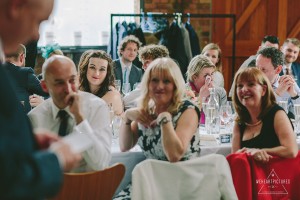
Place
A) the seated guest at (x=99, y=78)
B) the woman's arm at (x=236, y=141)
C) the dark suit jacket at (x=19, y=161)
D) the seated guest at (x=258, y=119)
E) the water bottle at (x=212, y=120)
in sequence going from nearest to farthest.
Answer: the dark suit jacket at (x=19, y=161), the seated guest at (x=258, y=119), the woman's arm at (x=236, y=141), the water bottle at (x=212, y=120), the seated guest at (x=99, y=78)

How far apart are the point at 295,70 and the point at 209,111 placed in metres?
3.05

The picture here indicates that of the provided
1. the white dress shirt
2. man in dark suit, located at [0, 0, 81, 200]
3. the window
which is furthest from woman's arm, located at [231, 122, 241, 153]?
the window

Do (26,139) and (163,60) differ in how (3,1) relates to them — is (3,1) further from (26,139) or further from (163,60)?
(163,60)

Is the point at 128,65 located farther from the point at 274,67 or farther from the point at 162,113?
the point at 162,113

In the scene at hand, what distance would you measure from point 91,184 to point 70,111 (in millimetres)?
408

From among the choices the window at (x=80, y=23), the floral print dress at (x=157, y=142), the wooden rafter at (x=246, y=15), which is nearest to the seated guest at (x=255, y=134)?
the floral print dress at (x=157, y=142)

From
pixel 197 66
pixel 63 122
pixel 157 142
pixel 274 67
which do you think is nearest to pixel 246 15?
pixel 197 66

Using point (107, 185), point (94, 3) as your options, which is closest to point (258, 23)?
point (94, 3)

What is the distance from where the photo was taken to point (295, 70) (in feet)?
20.3

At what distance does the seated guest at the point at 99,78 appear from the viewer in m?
3.66

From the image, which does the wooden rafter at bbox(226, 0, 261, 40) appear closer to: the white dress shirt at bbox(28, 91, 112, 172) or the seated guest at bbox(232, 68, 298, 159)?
the seated guest at bbox(232, 68, 298, 159)

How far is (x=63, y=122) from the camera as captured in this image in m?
2.62

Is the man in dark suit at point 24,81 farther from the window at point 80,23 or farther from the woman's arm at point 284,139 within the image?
the window at point 80,23

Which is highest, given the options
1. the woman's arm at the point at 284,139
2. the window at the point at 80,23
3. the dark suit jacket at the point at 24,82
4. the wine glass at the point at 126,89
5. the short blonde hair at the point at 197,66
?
the window at the point at 80,23
